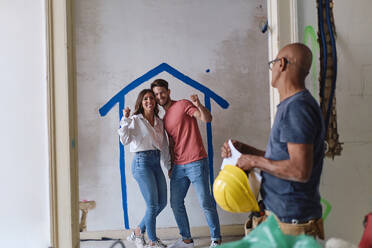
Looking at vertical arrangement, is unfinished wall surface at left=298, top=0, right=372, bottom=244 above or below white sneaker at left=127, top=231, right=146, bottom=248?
above

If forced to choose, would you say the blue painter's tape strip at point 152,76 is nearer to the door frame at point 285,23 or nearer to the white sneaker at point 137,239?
the white sneaker at point 137,239

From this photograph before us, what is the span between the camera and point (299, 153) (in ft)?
3.36

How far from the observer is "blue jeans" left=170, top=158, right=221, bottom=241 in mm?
2564

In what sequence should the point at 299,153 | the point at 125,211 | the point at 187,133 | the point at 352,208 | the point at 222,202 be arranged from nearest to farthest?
the point at 299,153, the point at 222,202, the point at 352,208, the point at 187,133, the point at 125,211

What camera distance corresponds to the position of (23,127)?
1613 millimetres

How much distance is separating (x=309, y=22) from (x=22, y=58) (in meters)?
1.48

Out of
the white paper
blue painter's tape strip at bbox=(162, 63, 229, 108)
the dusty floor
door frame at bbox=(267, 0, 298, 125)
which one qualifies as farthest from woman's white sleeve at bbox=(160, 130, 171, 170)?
the white paper

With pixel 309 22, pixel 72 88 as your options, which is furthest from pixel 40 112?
pixel 309 22

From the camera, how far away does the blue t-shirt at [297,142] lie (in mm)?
1039

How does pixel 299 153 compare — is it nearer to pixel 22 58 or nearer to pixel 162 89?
pixel 22 58

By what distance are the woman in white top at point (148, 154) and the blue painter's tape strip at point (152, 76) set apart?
0.29m

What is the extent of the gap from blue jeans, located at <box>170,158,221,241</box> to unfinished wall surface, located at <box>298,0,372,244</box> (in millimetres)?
1141

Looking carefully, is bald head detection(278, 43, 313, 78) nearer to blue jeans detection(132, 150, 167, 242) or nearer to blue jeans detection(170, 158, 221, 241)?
blue jeans detection(170, 158, 221, 241)

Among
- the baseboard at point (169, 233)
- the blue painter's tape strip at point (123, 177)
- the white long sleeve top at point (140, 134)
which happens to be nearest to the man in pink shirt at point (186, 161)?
the white long sleeve top at point (140, 134)
